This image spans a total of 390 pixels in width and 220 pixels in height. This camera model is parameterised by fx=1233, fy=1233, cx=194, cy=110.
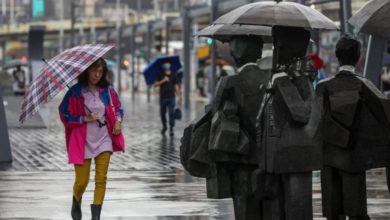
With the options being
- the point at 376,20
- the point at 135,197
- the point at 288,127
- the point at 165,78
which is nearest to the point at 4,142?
the point at 135,197

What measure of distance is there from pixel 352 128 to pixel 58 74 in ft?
9.27

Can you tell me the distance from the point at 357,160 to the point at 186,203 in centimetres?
368

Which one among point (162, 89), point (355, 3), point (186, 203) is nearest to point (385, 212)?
point (186, 203)

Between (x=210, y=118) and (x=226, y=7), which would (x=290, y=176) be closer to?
(x=210, y=118)

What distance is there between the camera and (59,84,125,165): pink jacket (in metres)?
11.5

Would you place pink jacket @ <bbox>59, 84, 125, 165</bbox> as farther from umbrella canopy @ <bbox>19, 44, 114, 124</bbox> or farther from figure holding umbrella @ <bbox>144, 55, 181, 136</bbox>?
figure holding umbrella @ <bbox>144, 55, 181, 136</bbox>

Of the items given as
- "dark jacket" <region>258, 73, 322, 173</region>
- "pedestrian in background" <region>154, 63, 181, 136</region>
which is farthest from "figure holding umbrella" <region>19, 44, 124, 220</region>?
"pedestrian in background" <region>154, 63, 181, 136</region>

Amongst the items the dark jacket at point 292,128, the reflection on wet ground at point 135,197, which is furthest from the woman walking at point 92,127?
the dark jacket at point 292,128

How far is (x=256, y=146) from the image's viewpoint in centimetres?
928

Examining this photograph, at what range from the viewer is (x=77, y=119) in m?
11.6

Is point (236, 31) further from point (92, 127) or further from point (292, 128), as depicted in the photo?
point (92, 127)

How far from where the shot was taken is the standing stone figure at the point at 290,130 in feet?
29.0

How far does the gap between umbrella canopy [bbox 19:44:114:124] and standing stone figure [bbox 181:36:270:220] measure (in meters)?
1.88

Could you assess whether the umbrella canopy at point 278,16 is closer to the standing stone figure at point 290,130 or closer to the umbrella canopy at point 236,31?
the standing stone figure at point 290,130
